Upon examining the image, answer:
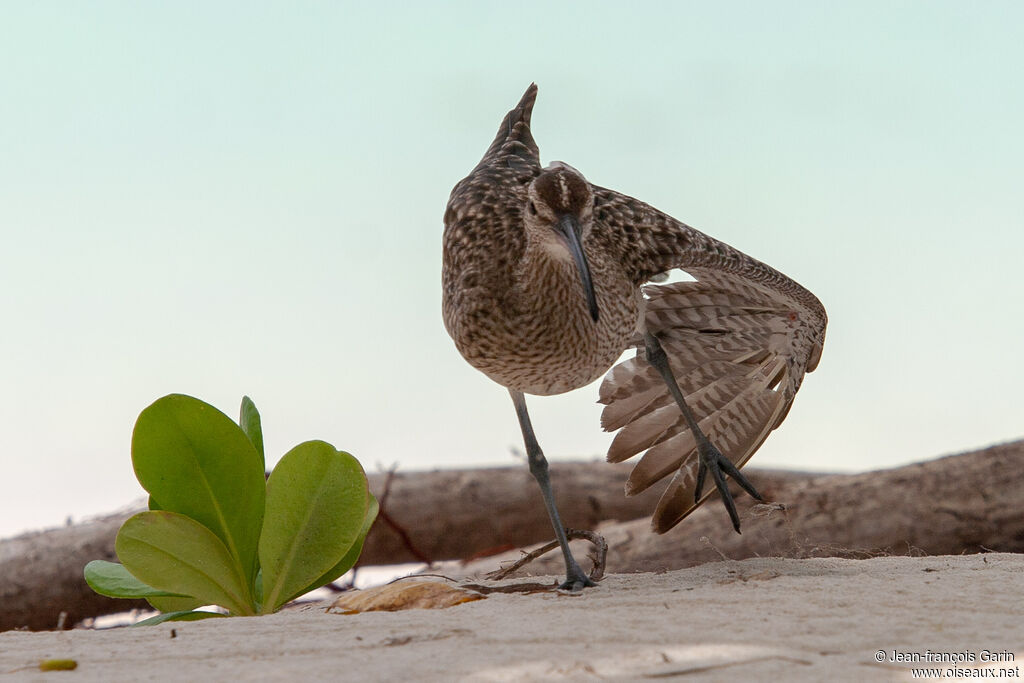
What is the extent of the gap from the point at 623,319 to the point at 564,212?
700mm

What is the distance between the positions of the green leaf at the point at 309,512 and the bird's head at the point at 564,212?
1130 millimetres

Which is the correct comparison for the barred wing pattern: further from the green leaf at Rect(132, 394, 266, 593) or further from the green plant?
the green leaf at Rect(132, 394, 266, 593)

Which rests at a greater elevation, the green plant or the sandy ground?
the green plant

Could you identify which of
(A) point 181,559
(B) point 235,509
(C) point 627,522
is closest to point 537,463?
(B) point 235,509

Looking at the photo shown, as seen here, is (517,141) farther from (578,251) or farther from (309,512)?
(309,512)

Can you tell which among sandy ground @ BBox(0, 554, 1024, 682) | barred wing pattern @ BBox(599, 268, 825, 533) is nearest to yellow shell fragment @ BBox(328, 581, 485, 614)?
sandy ground @ BBox(0, 554, 1024, 682)

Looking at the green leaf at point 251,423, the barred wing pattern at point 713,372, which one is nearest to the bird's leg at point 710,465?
the barred wing pattern at point 713,372

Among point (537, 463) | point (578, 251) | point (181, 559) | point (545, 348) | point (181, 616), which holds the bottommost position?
point (181, 616)

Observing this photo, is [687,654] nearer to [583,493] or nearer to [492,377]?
[492,377]

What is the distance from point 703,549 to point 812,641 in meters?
3.62

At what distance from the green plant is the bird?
2.78 ft

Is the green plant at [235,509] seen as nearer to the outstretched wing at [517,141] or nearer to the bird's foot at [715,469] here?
the bird's foot at [715,469]

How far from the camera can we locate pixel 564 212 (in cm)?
406

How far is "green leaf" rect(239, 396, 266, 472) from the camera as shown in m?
4.27
